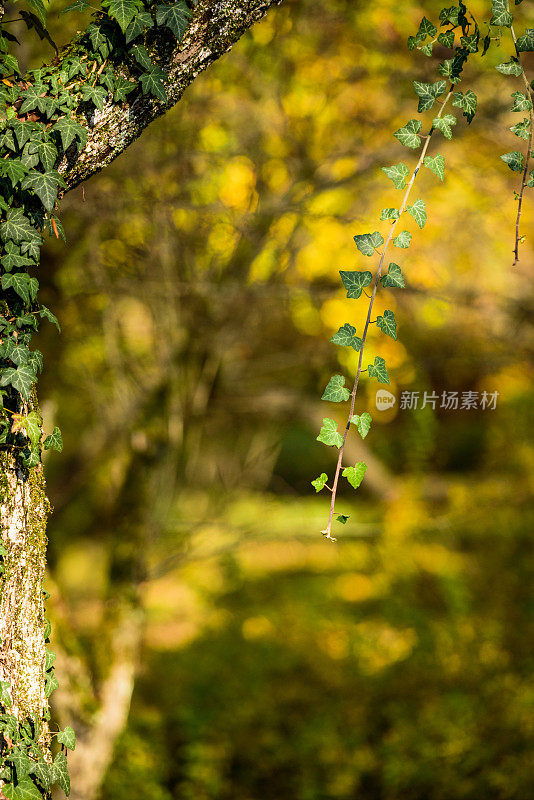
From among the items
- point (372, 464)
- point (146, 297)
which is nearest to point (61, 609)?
point (146, 297)

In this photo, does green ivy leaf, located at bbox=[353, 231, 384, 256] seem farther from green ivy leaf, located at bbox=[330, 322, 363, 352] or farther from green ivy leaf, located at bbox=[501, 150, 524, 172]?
green ivy leaf, located at bbox=[501, 150, 524, 172]

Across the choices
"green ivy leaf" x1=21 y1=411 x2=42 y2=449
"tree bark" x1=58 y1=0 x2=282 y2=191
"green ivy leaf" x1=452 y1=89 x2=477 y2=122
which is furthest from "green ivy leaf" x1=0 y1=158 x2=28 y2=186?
"green ivy leaf" x1=452 y1=89 x2=477 y2=122

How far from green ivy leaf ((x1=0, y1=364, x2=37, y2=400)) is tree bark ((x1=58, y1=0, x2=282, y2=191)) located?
392 millimetres

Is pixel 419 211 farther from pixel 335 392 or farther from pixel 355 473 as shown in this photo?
pixel 355 473

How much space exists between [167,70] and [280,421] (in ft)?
8.80

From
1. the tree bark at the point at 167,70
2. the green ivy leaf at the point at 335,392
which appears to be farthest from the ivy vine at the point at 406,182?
the tree bark at the point at 167,70

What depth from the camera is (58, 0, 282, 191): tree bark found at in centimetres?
132

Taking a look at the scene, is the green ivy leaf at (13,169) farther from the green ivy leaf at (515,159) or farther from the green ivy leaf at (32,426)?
the green ivy leaf at (515,159)

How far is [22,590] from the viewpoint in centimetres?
140

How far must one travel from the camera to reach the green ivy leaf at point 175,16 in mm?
1251

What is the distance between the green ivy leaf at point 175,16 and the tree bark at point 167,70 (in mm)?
46

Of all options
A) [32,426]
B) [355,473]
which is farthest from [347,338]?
[32,426]

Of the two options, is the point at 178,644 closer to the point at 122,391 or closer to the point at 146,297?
the point at 122,391
